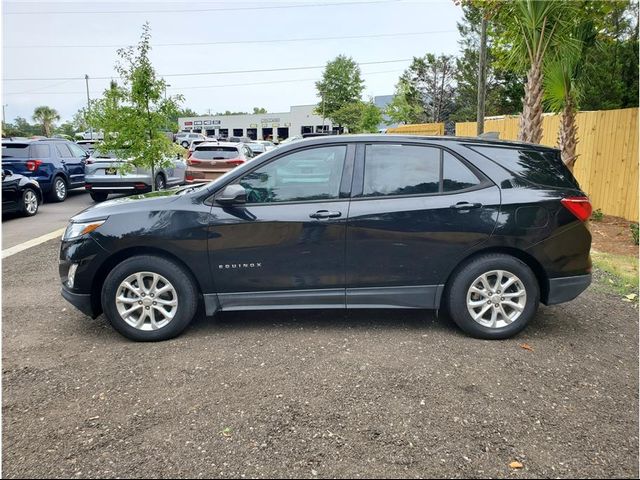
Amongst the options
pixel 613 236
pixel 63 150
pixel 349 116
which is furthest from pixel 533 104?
pixel 349 116

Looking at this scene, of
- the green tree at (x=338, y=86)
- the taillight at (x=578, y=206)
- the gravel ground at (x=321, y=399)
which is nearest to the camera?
the gravel ground at (x=321, y=399)

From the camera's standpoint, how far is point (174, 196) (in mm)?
4312

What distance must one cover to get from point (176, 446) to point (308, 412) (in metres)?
0.80

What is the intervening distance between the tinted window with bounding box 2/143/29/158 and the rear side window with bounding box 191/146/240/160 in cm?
440

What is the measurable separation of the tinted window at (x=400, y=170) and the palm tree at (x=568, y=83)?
215 inches

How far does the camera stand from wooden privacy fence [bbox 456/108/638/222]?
360 inches

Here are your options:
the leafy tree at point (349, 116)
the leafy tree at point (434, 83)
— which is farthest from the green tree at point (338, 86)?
the leafy tree at point (434, 83)

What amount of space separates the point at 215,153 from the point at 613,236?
9469 millimetres

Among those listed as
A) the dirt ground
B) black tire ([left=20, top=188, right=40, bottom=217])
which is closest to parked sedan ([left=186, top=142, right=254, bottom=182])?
black tire ([left=20, top=188, right=40, bottom=217])

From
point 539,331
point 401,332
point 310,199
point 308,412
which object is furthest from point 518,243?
point 308,412

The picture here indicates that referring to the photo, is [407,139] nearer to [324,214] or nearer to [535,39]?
[324,214]

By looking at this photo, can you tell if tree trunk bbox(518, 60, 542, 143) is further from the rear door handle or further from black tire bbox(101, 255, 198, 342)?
black tire bbox(101, 255, 198, 342)

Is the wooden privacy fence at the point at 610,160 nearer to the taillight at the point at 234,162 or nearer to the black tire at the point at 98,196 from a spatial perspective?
the taillight at the point at 234,162

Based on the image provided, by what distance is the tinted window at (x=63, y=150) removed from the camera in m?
14.2
